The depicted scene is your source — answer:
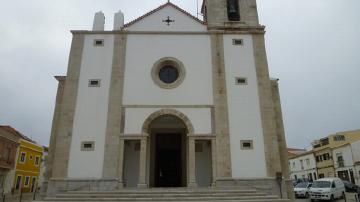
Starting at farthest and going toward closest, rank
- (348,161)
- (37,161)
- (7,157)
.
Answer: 1. (37,161)
2. (348,161)
3. (7,157)

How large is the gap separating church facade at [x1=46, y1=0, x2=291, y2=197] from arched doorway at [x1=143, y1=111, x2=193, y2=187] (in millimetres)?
63

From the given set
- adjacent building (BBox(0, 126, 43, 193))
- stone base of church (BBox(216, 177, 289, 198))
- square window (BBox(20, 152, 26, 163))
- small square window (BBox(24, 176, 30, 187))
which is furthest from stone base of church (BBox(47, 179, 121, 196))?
small square window (BBox(24, 176, 30, 187))

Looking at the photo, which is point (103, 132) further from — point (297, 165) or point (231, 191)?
point (297, 165)

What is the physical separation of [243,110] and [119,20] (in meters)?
9.58

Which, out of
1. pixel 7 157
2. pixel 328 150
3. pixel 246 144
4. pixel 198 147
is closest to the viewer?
pixel 246 144

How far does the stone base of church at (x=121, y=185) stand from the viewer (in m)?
14.9

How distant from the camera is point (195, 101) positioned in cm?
1677

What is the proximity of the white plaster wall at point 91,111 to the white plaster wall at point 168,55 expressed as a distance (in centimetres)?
130

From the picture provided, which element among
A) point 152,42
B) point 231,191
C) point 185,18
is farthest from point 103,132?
point 185,18

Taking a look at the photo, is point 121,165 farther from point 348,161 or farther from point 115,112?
point 348,161

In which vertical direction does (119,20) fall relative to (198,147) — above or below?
above

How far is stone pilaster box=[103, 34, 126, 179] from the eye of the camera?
1548 centimetres

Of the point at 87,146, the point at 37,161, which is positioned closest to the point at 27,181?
the point at 37,161

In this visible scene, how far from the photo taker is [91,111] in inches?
649
